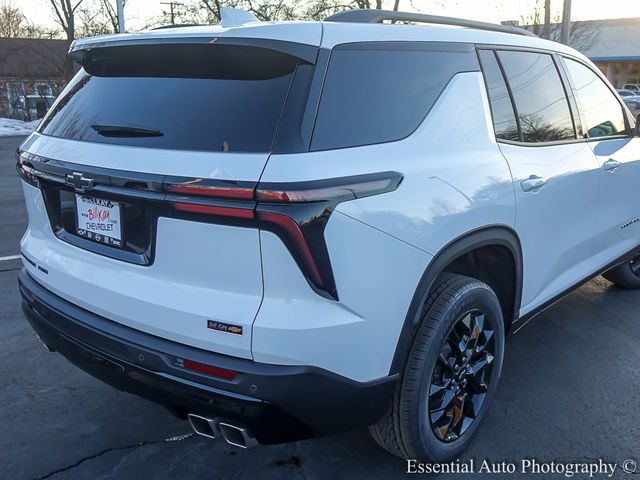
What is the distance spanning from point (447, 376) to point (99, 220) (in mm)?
1597

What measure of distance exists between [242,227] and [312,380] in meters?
0.57

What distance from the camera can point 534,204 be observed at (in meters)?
2.92

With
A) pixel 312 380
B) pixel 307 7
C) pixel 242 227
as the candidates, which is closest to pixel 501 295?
pixel 312 380

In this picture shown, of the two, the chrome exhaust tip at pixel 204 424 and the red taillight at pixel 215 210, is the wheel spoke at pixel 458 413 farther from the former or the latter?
the red taillight at pixel 215 210

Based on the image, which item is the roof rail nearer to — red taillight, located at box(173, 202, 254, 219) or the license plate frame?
red taillight, located at box(173, 202, 254, 219)

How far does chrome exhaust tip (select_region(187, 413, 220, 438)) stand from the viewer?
6.97 ft

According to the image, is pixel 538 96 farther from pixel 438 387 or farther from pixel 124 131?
pixel 124 131

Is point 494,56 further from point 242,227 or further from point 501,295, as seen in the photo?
point 242,227

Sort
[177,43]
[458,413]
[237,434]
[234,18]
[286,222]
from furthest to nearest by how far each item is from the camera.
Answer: [458,413] → [234,18] → [177,43] → [237,434] → [286,222]

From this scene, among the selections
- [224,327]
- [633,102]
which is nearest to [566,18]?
[224,327]

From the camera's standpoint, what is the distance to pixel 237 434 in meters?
2.13

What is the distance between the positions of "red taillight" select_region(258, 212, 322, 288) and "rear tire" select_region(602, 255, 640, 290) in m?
3.76

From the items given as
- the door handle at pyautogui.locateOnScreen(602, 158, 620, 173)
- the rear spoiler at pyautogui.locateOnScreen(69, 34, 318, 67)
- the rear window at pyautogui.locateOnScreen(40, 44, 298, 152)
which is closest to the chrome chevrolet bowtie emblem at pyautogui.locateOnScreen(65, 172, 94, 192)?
the rear window at pyautogui.locateOnScreen(40, 44, 298, 152)

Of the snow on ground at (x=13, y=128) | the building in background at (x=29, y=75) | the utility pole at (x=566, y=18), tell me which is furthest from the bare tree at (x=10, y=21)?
the utility pole at (x=566, y=18)
